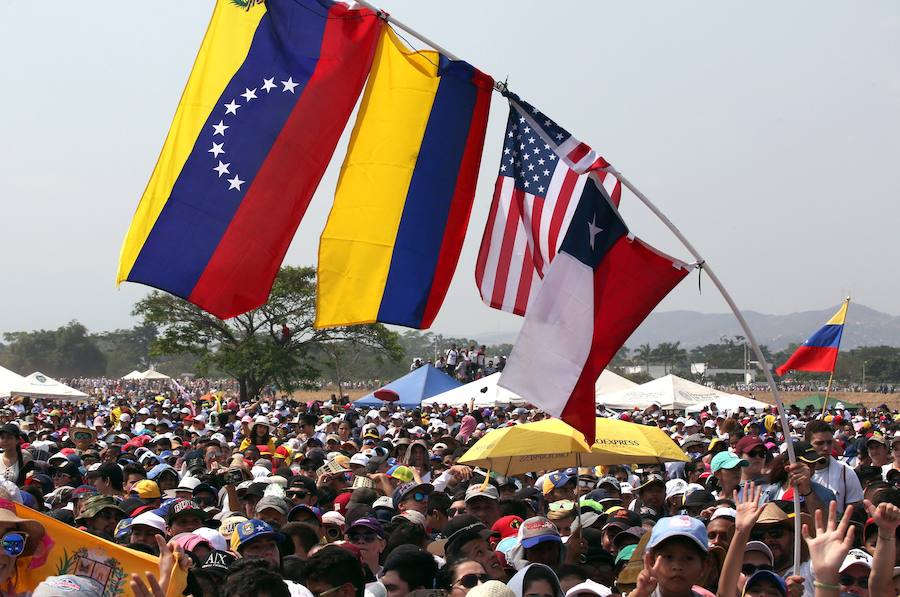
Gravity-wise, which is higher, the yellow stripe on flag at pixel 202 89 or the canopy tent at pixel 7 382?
the yellow stripe on flag at pixel 202 89

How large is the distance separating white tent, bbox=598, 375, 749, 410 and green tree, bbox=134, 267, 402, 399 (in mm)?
20679

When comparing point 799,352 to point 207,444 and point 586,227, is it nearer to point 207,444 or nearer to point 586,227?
point 207,444

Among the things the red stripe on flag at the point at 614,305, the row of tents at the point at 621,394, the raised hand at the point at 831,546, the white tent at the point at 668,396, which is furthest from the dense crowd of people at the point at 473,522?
the white tent at the point at 668,396

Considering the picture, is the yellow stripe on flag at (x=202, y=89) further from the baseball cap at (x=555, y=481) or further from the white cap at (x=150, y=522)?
the baseball cap at (x=555, y=481)

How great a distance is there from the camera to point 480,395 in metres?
26.5

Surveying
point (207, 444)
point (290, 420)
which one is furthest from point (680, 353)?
point (207, 444)

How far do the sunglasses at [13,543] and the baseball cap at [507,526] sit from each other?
3.78m

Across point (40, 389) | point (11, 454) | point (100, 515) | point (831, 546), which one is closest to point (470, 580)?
point (831, 546)

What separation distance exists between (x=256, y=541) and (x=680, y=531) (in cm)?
250

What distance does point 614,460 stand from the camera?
31.1 feet

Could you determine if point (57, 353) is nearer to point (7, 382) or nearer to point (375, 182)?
point (7, 382)

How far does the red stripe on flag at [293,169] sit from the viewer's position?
23.2ft

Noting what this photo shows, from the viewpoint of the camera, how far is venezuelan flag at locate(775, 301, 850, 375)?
1496cm

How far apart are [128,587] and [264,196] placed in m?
3.19
